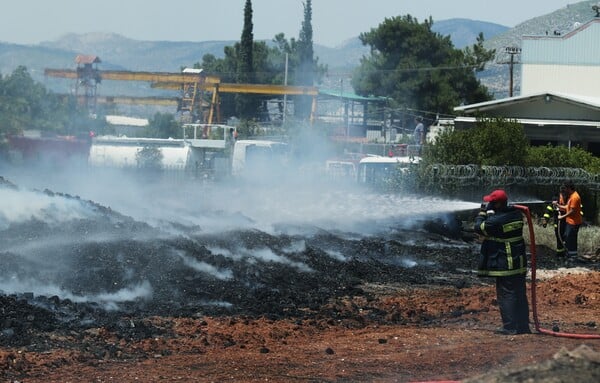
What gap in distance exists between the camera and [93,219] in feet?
56.0

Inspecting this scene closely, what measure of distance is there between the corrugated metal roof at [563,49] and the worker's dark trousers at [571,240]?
110ft

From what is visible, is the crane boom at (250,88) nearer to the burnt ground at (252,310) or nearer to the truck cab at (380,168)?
the truck cab at (380,168)

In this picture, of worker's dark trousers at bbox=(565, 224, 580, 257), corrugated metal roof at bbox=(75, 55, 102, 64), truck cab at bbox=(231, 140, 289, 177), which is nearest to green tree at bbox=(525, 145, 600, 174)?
worker's dark trousers at bbox=(565, 224, 580, 257)

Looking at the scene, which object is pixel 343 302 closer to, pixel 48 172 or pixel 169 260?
pixel 169 260

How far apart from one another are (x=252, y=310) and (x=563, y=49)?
44233 mm

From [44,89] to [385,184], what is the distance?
74.5 ft

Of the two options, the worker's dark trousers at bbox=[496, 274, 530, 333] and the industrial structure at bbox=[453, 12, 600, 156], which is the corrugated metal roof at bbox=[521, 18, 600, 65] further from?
the worker's dark trousers at bbox=[496, 274, 530, 333]

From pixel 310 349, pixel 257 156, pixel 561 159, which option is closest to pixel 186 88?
pixel 257 156

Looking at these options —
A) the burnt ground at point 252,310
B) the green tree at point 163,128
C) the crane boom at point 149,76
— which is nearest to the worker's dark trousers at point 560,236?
the burnt ground at point 252,310

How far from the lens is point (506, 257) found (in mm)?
11914

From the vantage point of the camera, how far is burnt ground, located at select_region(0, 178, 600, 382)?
9.58 metres

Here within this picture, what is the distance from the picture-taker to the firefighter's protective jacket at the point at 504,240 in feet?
39.0

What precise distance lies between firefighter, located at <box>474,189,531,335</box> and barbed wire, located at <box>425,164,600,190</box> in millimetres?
14611

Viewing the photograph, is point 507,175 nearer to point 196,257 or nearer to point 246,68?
point 196,257
